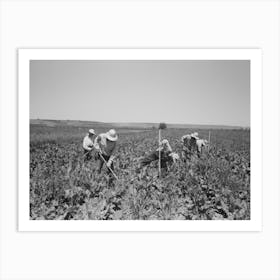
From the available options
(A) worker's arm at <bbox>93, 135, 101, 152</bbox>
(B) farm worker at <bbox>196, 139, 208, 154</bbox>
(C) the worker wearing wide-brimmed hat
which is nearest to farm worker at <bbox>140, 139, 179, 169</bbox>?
(C) the worker wearing wide-brimmed hat

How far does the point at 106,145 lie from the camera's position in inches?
124

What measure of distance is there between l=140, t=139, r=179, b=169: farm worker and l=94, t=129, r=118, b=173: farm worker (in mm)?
254

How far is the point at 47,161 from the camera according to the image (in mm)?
3125

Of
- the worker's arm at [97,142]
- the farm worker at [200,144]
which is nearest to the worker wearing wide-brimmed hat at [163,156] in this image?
the farm worker at [200,144]

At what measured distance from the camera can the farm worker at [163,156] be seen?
3.13 meters

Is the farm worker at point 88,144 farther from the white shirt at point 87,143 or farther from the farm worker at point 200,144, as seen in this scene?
the farm worker at point 200,144

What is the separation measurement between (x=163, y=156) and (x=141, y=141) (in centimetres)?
21

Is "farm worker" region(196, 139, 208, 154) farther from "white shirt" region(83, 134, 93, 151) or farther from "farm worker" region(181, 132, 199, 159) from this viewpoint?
"white shirt" region(83, 134, 93, 151)

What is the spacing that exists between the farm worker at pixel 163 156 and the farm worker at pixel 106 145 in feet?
0.83

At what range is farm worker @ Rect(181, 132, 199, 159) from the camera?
3109 millimetres

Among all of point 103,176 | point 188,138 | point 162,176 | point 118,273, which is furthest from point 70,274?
point 188,138

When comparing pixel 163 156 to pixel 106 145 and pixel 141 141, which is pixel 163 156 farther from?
pixel 106 145
